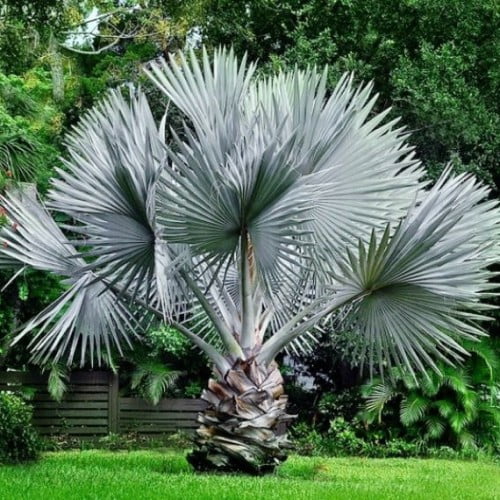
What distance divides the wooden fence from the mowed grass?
135cm

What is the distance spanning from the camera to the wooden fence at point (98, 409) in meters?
12.2

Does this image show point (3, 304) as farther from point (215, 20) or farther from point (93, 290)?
point (215, 20)

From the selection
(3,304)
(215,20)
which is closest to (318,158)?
(3,304)

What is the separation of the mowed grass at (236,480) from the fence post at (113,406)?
143cm

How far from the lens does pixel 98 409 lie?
40.9ft

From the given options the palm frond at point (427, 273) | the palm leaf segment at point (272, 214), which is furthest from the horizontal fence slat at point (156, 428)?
the palm frond at point (427, 273)

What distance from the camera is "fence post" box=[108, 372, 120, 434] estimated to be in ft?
41.0

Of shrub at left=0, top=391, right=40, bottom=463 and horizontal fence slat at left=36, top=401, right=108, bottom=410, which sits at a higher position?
horizontal fence slat at left=36, top=401, right=108, bottom=410

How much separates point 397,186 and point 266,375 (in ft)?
7.14

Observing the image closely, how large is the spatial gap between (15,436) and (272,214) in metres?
4.16

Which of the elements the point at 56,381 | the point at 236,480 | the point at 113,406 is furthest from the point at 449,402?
the point at 236,480

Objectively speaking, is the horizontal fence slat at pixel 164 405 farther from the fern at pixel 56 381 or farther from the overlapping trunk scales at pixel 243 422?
the overlapping trunk scales at pixel 243 422

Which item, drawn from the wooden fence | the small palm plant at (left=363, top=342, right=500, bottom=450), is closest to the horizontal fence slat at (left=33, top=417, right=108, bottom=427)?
the wooden fence

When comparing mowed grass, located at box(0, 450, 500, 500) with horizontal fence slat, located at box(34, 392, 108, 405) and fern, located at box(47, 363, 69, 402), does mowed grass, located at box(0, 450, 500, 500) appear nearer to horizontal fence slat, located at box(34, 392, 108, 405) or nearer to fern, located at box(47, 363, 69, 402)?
fern, located at box(47, 363, 69, 402)
